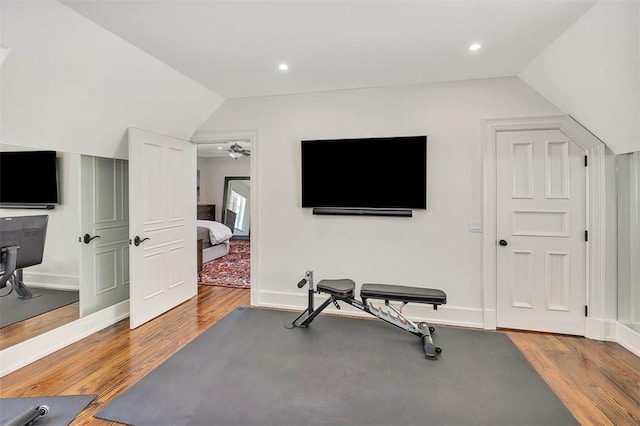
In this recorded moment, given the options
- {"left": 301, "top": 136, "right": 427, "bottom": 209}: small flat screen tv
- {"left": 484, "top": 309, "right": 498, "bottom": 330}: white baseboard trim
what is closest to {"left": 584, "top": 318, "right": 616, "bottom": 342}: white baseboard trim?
{"left": 484, "top": 309, "right": 498, "bottom": 330}: white baseboard trim

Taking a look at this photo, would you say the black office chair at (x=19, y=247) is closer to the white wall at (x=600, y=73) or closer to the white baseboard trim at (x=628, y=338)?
the white wall at (x=600, y=73)

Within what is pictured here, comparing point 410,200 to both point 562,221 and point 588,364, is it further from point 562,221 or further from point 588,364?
point 588,364

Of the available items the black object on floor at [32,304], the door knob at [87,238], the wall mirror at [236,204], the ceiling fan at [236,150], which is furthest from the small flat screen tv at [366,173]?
the wall mirror at [236,204]

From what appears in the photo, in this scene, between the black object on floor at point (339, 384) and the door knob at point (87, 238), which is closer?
the black object on floor at point (339, 384)

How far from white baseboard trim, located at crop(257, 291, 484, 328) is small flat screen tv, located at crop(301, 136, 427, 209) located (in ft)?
3.68

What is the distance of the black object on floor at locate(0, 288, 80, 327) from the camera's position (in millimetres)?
2594

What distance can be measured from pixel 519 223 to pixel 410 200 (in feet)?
3.60

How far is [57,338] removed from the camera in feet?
9.12

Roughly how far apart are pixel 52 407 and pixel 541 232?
13.8 feet

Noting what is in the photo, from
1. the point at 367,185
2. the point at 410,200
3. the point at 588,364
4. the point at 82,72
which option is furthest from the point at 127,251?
the point at 588,364

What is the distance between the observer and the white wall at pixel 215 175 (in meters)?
8.91

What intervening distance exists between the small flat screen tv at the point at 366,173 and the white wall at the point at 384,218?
0.12m

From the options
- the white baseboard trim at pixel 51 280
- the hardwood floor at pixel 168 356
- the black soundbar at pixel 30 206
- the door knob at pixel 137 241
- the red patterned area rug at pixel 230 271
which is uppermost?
the black soundbar at pixel 30 206

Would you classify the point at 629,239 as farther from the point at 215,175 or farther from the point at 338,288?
the point at 215,175
